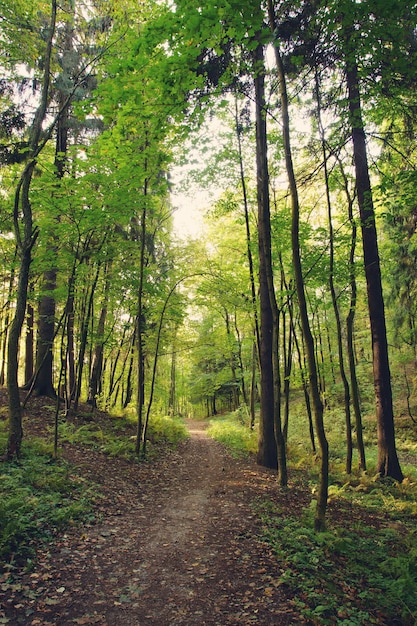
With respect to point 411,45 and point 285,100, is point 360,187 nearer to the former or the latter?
point 411,45

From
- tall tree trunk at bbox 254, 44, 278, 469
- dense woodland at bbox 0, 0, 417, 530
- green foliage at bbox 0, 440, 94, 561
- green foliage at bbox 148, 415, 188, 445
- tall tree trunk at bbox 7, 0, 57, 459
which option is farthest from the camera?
green foliage at bbox 148, 415, 188, 445

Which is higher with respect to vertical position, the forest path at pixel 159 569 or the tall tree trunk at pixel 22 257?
the tall tree trunk at pixel 22 257

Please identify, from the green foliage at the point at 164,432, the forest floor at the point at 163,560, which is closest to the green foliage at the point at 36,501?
the forest floor at the point at 163,560

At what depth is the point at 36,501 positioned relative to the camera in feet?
16.8

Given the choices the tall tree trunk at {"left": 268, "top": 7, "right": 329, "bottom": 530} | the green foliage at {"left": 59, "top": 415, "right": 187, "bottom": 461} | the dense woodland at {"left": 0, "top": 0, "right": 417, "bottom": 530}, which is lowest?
the green foliage at {"left": 59, "top": 415, "right": 187, "bottom": 461}

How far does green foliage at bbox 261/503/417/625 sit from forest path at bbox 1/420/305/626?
0.69 ft

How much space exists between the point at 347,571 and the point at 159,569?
7.36 feet

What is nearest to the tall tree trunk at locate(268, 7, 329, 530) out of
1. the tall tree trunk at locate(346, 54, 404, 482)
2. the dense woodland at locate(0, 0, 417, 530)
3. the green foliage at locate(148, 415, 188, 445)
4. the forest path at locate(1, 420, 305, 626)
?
the dense woodland at locate(0, 0, 417, 530)

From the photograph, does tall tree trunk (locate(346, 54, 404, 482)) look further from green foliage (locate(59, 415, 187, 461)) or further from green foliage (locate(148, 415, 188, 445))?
green foliage (locate(148, 415, 188, 445))

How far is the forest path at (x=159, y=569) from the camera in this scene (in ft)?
10.7

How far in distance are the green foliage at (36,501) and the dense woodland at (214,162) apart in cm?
64

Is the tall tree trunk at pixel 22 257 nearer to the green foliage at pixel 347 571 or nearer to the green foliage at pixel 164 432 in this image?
the green foliage at pixel 347 571

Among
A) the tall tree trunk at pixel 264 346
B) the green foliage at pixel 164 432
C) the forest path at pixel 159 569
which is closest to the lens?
the forest path at pixel 159 569

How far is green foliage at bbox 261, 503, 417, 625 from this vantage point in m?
3.35
